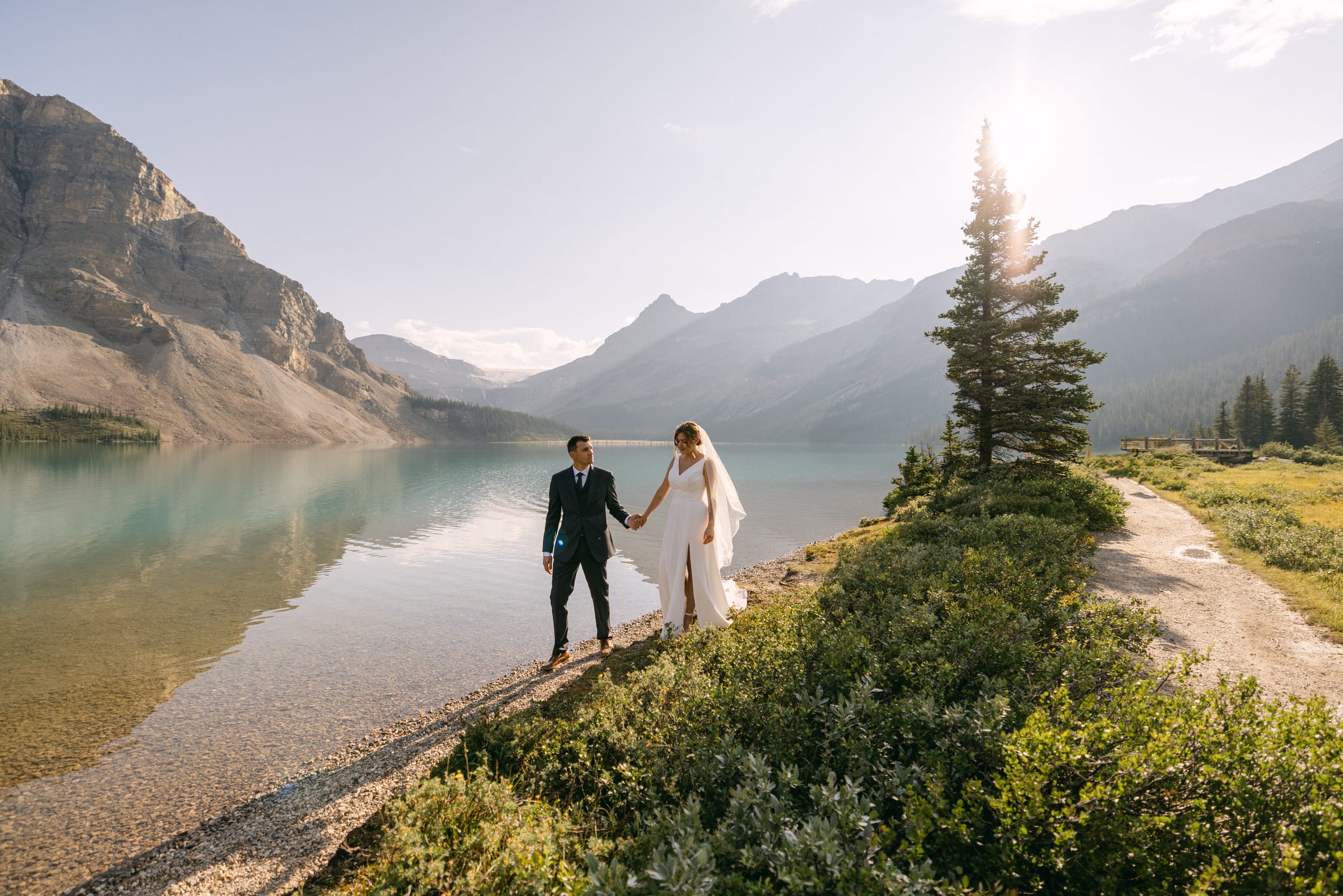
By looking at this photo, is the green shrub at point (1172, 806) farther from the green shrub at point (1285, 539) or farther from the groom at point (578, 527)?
the green shrub at point (1285, 539)

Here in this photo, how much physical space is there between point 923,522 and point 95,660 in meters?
19.6

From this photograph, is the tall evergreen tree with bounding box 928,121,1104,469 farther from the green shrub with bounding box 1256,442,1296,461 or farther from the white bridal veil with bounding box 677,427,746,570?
the green shrub with bounding box 1256,442,1296,461

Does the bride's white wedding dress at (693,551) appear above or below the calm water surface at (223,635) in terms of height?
above

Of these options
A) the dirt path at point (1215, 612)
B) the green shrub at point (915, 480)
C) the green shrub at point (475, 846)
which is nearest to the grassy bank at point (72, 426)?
the green shrub at point (915, 480)

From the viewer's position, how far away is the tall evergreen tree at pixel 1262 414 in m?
62.8

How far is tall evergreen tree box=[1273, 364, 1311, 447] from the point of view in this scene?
2293 inches

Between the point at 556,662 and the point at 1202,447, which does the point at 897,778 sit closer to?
the point at 556,662

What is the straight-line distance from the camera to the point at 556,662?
34.6 ft

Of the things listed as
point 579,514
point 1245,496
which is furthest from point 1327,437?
point 579,514

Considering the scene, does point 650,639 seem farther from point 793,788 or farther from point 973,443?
point 973,443

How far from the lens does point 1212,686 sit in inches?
260

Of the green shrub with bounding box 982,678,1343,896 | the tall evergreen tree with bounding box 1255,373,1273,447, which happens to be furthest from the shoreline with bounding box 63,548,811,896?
the tall evergreen tree with bounding box 1255,373,1273,447

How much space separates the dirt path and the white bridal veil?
6448mm

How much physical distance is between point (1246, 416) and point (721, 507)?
3385 inches
